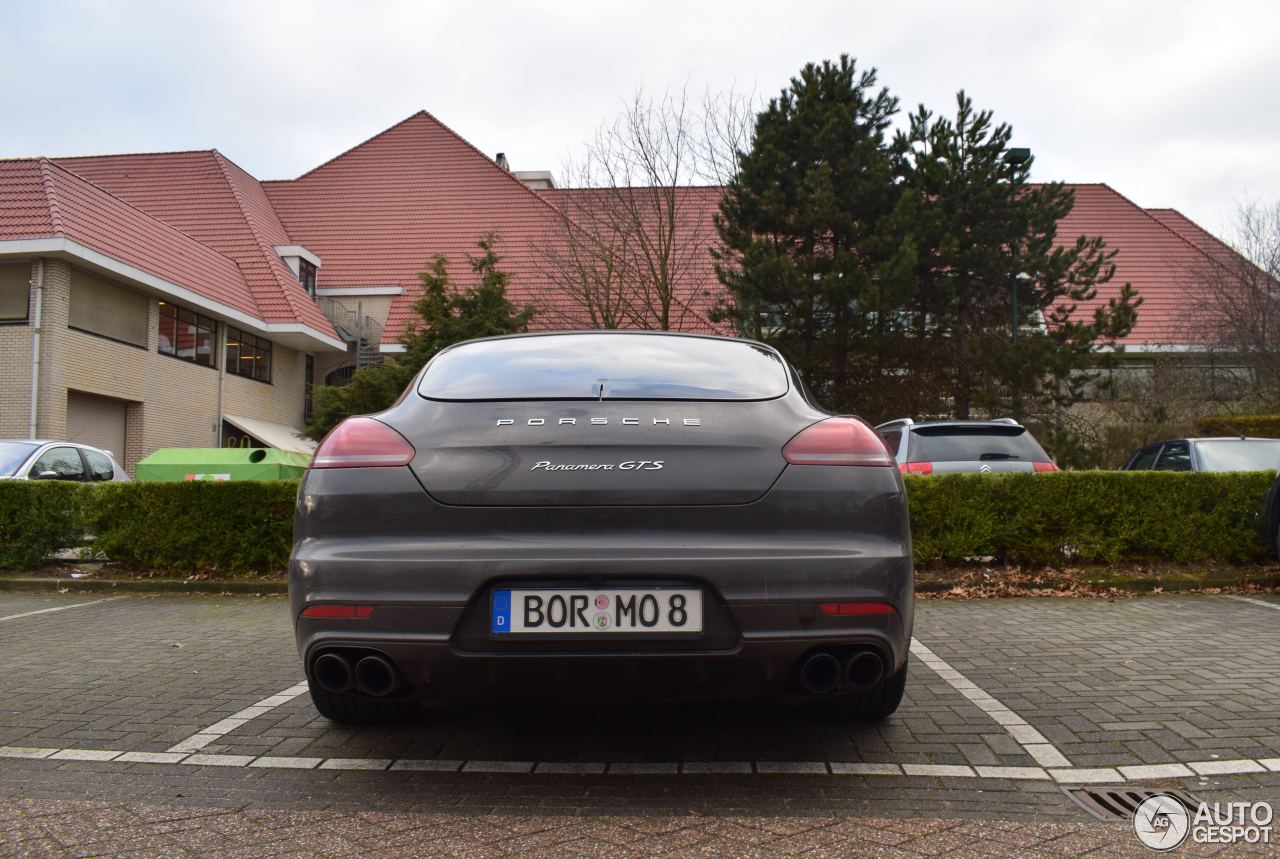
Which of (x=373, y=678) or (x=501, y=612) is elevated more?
(x=501, y=612)

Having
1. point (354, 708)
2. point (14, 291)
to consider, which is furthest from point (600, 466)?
point (14, 291)

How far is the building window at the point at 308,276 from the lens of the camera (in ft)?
100.0

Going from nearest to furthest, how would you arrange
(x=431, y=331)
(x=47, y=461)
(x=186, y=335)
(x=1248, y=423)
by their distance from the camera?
(x=47, y=461), (x=431, y=331), (x=1248, y=423), (x=186, y=335)

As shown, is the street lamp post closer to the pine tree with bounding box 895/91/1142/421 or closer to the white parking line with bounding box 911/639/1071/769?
the pine tree with bounding box 895/91/1142/421

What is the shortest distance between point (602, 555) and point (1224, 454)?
33.2ft

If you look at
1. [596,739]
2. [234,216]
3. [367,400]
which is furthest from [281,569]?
[234,216]

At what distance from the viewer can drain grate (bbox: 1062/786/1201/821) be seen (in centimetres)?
286

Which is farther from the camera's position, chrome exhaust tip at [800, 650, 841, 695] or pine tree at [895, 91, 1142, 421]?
pine tree at [895, 91, 1142, 421]

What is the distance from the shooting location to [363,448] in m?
3.05

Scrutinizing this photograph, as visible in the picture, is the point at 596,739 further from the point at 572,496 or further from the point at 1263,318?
the point at 1263,318

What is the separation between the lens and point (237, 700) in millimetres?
4395

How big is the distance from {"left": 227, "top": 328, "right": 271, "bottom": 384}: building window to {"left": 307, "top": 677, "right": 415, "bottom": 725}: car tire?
2436 centimetres

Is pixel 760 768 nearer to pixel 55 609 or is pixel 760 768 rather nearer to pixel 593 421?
pixel 593 421

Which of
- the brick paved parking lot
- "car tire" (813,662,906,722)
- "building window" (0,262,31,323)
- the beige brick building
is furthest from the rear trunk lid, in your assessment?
"building window" (0,262,31,323)
